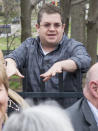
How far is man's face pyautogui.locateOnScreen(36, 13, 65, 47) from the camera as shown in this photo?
296 centimetres

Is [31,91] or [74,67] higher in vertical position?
[74,67]

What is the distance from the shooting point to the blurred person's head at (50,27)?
2.97 m

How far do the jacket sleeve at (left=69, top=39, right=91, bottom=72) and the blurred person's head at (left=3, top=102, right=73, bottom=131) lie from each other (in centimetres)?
150

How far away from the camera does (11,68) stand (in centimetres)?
271

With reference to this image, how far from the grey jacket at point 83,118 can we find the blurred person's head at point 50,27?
0.85m

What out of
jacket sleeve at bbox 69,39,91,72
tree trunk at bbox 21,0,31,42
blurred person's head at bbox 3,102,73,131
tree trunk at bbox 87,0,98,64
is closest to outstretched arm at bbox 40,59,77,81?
jacket sleeve at bbox 69,39,91,72

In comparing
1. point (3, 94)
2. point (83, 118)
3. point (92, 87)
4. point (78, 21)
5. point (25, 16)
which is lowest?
point (83, 118)

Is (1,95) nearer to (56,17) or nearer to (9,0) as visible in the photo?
(56,17)

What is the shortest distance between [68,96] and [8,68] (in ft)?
2.26

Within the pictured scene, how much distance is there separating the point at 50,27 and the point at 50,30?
0.04 m

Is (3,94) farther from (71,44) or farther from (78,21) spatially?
(78,21)

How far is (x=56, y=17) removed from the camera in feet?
9.89

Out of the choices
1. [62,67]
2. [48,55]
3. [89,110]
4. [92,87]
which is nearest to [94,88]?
[92,87]

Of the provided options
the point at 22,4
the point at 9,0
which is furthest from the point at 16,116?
the point at 9,0
